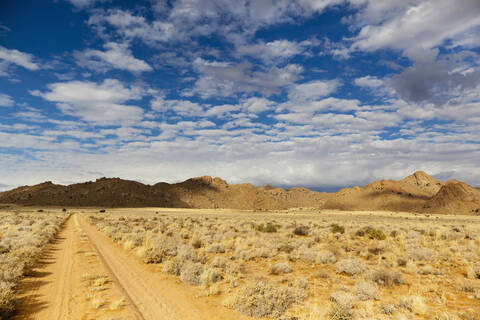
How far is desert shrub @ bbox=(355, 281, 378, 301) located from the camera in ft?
25.0

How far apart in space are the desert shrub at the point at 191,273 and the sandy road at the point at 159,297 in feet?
1.29

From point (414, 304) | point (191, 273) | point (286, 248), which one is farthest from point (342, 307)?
point (286, 248)

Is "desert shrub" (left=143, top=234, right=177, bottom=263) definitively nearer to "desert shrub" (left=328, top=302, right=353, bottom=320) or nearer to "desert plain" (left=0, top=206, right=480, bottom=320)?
"desert plain" (left=0, top=206, right=480, bottom=320)

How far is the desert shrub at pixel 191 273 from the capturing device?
31.4ft

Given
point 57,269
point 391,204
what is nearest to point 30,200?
point 57,269

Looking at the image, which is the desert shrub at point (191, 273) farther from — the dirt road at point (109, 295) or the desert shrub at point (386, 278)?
the desert shrub at point (386, 278)

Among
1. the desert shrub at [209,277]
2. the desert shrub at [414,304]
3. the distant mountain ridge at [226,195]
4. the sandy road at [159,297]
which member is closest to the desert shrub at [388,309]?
the desert shrub at [414,304]

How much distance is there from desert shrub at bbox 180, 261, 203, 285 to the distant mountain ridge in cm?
10867

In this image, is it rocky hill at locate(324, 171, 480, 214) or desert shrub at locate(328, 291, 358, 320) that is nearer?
desert shrub at locate(328, 291, 358, 320)

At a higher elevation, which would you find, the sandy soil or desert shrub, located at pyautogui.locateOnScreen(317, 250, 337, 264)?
the sandy soil

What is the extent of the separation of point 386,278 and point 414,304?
2.22m

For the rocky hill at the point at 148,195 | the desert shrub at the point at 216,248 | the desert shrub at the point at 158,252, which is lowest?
the desert shrub at the point at 216,248

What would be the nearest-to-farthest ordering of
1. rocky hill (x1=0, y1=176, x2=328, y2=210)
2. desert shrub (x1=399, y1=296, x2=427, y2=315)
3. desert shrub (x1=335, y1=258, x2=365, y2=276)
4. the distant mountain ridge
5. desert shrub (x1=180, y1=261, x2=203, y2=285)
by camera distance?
desert shrub (x1=399, y1=296, x2=427, y2=315) < desert shrub (x1=180, y1=261, x2=203, y2=285) < desert shrub (x1=335, y1=258, x2=365, y2=276) < the distant mountain ridge < rocky hill (x1=0, y1=176, x2=328, y2=210)

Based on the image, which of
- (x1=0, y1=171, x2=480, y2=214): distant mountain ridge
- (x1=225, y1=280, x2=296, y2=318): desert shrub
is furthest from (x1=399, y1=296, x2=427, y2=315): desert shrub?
(x1=0, y1=171, x2=480, y2=214): distant mountain ridge
